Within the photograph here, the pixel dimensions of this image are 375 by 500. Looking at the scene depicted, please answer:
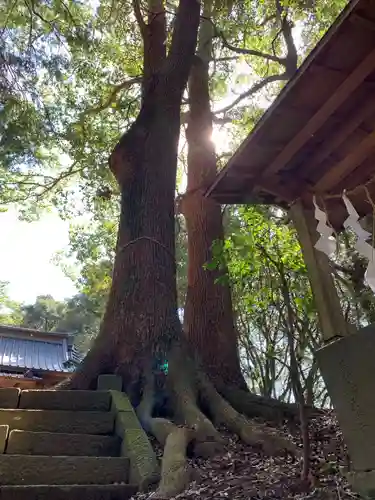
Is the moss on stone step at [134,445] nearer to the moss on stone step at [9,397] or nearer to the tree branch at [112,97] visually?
the moss on stone step at [9,397]

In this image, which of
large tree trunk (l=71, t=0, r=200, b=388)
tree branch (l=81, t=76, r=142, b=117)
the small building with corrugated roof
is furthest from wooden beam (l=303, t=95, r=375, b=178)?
the small building with corrugated roof

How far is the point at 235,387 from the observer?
5.22m

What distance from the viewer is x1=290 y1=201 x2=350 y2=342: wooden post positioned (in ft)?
8.71

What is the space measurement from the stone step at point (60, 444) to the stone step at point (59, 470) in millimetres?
192

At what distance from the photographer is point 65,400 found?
153 inches

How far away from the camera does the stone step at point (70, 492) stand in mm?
2783

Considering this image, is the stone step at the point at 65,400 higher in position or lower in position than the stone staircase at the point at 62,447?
higher

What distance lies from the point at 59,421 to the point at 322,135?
9.71 ft

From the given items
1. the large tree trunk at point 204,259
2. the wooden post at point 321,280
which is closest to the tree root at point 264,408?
the large tree trunk at point 204,259

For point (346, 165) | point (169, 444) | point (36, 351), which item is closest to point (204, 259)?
point (169, 444)

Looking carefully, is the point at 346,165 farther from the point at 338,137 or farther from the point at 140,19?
the point at 140,19

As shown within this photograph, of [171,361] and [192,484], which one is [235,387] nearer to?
[171,361]

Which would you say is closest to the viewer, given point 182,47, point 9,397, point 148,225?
point 9,397

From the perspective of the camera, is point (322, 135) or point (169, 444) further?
point (169, 444)
